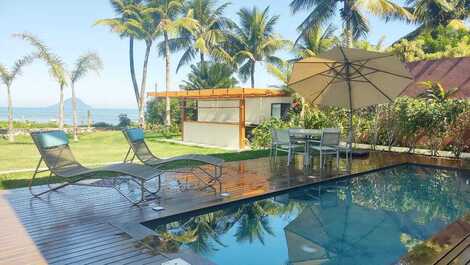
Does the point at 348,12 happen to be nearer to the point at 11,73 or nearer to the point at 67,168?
the point at 67,168

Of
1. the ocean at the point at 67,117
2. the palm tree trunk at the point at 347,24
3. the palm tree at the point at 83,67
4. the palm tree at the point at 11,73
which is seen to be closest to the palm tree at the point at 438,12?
the palm tree trunk at the point at 347,24

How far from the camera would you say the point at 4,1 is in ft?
48.1

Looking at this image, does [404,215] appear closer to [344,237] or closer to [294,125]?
[344,237]

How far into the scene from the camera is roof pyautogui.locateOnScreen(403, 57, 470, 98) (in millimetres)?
12379

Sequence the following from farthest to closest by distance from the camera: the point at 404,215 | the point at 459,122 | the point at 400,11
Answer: the point at 400,11 < the point at 459,122 < the point at 404,215

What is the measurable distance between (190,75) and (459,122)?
18.2 meters

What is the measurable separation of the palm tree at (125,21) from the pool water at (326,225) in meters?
22.0

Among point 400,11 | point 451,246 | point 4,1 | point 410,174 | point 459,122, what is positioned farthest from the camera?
point 400,11

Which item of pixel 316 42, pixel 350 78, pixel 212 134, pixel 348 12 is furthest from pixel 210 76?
pixel 350 78

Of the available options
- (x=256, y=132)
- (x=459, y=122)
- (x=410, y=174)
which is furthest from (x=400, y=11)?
(x=410, y=174)

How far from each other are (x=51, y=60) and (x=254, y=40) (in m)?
14.4

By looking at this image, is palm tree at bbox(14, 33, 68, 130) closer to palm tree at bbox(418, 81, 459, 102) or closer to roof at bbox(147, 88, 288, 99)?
roof at bbox(147, 88, 288, 99)

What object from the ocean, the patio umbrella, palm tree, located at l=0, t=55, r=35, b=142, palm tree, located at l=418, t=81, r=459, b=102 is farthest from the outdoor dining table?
the ocean

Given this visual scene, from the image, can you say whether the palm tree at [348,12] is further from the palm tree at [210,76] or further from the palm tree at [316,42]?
the palm tree at [210,76]
